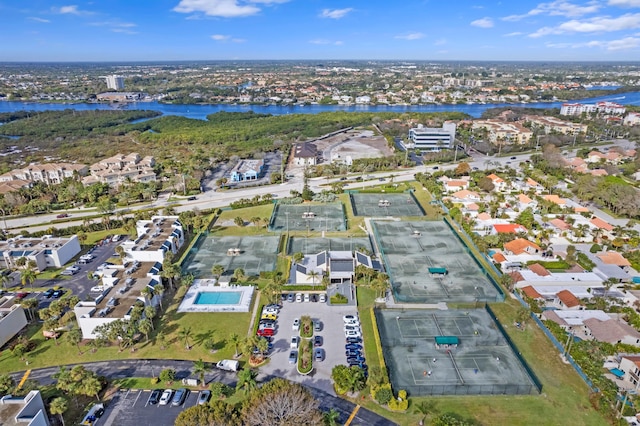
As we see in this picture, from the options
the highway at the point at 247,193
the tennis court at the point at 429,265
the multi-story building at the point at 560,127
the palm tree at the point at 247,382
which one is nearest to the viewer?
the palm tree at the point at 247,382

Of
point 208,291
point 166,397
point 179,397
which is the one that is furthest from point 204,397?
point 208,291

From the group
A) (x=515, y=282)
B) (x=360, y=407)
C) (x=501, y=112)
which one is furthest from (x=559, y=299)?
(x=501, y=112)

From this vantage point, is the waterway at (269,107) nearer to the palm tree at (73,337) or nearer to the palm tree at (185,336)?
the palm tree at (185,336)

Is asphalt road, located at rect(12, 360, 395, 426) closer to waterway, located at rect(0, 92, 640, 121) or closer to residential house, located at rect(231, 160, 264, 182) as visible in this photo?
residential house, located at rect(231, 160, 264, 182)

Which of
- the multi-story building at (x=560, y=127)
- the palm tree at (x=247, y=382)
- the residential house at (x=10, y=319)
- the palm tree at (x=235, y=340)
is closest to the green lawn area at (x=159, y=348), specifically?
the palm tree at (x=235, y=340)

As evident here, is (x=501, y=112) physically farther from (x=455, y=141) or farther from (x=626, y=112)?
Result: (x=455, y=141)
